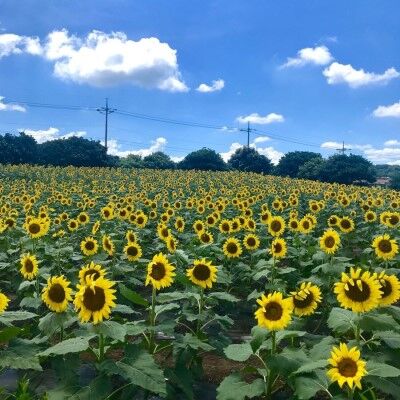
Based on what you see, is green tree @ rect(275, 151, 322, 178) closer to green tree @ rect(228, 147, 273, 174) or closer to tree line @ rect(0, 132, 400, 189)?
tree line @ rect(0, 132, 400, 189)

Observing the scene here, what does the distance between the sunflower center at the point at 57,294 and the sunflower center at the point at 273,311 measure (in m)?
1.92

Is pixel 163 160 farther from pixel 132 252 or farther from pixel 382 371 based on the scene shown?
pixel 382 371

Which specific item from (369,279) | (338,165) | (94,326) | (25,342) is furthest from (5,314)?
(338,165)

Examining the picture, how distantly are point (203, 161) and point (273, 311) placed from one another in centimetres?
6917

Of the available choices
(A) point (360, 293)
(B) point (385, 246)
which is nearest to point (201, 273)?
(A) point (360, 293)

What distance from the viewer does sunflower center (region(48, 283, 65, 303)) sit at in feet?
15.6

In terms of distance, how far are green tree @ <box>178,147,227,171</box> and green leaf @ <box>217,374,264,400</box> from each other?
67.3 metres

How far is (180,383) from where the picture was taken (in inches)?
177

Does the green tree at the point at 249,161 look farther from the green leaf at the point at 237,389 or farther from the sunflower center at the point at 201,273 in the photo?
the green leaf at the point at 237,389

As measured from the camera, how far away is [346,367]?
3625 millimetres

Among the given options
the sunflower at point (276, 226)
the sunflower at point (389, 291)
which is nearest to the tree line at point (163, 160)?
the sunflower at point (276, 226)

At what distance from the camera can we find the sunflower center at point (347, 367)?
3588 mm

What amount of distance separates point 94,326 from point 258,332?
144 centimetres

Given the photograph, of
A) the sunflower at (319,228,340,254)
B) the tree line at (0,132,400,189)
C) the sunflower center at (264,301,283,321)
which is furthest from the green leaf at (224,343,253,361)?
the tree line at (0,132,400,189)
